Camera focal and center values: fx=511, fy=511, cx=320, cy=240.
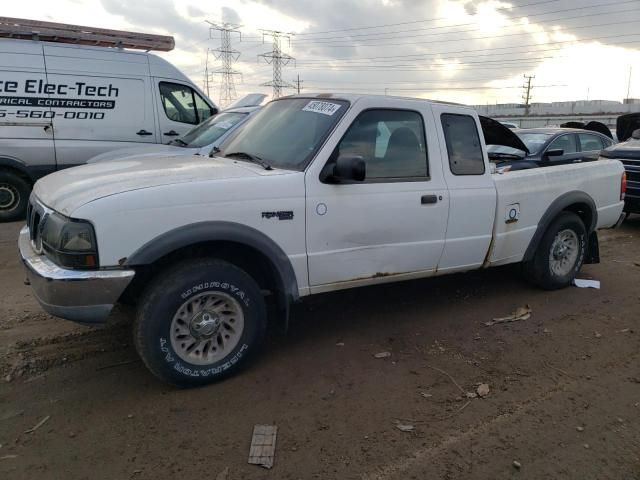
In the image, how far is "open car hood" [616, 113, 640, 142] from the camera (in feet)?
43.0

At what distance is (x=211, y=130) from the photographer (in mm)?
7980

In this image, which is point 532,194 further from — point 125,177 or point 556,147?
point 556,147

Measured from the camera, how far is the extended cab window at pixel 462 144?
4.27 m

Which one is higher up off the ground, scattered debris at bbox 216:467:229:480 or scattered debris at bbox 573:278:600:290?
scattered debris at bbox 573:278:600:290

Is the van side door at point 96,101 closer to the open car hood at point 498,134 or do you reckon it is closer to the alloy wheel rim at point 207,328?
the open car hood at point 498,134

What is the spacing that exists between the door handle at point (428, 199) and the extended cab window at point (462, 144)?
0.34 meters

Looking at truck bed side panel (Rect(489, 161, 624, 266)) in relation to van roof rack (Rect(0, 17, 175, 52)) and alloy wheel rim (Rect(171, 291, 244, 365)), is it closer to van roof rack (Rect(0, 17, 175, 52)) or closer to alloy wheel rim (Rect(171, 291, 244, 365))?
alloy wheel rim (Rect(171, 291, 244, 365))

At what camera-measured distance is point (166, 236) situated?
9.87 feet

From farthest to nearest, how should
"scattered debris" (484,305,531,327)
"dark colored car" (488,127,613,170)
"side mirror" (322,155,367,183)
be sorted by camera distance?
"dark colored car" (488,127,613,170) → "scattered debris" (484,305,531,327) → "side mirror" (322,155,367,183)

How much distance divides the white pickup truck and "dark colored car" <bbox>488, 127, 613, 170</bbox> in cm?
452

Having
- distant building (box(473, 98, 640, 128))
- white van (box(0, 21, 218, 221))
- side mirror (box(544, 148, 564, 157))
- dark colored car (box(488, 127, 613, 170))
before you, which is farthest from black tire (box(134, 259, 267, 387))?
distant building (box(473, 98, 640, 128))

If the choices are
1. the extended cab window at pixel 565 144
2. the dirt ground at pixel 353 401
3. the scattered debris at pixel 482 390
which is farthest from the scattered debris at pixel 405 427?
the extended cab window at pixel 565 144

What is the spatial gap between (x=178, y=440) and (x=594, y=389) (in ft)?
8.96

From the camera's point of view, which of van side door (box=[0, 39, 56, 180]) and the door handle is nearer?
the door handle
